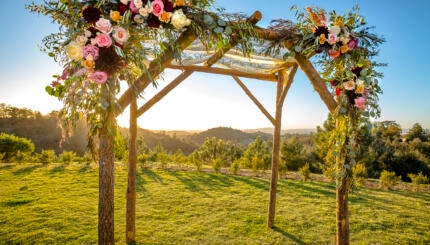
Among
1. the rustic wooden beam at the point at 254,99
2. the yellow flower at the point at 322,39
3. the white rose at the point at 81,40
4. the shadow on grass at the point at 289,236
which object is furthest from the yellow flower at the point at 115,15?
the shadow on grass at the point at 289,236

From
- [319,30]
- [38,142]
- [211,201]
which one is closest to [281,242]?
[211,201]

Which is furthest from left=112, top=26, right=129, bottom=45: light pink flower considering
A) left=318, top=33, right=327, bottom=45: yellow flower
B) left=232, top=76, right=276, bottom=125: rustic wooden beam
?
left=232, top=76, right=276, bottom=125: rustic wooden beam

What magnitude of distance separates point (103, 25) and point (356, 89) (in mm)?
2324

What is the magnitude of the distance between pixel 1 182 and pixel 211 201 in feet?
18.7

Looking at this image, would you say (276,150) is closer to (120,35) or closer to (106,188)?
(106,188)

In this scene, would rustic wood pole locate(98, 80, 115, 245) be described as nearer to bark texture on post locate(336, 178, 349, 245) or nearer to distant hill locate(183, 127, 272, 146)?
bark texture on post locate(336, 178, 349, 245)

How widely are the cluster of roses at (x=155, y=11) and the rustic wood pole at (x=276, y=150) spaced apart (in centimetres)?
277

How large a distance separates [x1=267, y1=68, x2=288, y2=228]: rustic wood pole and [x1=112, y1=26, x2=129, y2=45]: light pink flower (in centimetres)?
306

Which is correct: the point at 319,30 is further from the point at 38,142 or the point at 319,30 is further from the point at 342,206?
the point at 38,142

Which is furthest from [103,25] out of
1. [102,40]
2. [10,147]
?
[10,147]

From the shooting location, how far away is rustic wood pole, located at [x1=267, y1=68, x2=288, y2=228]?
421 centimetres

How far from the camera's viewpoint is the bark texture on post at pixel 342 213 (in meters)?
2.62

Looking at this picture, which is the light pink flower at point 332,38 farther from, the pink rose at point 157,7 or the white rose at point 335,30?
the pink rose at point 157,7

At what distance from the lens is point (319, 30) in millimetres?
2543
